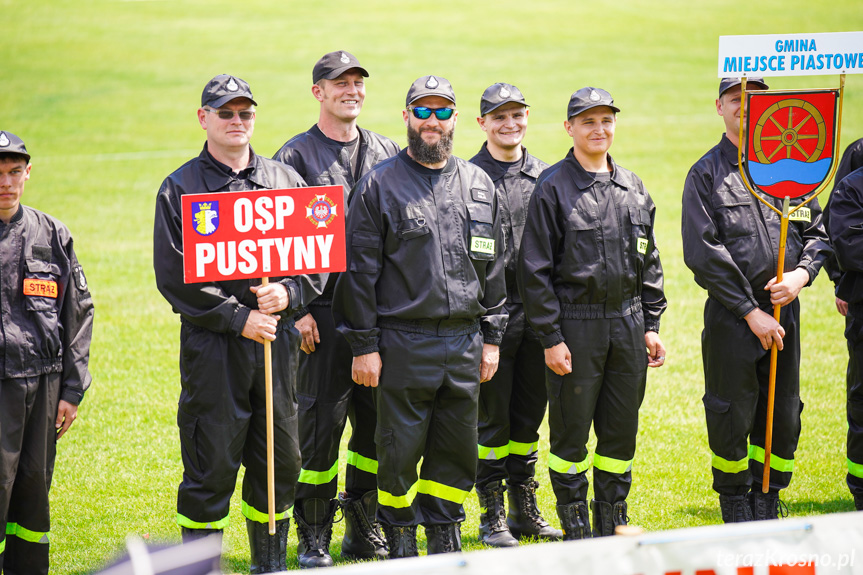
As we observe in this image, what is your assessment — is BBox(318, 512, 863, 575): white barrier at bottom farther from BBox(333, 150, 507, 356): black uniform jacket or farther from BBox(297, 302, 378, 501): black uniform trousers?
BBox(297, 302, 378, 501): black uniform trousers

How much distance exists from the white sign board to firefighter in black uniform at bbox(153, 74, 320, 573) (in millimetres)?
2976

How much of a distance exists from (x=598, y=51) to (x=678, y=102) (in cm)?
635

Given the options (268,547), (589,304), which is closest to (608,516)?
(589,304)

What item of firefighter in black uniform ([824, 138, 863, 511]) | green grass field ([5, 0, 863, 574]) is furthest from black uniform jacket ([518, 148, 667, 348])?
green grass field ([5, 0, 863, 574])

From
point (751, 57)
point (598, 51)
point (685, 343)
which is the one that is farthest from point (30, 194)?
point (598, 51)

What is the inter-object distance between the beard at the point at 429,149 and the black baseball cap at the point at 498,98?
3.80ft

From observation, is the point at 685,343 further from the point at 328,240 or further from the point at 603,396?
the point at 328,240

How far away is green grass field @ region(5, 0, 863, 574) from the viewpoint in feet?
25.2

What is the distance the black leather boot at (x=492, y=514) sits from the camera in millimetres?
6648

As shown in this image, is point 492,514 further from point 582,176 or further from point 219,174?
point 219,174

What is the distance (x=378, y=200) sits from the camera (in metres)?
5.67

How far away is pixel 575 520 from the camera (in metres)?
6.14

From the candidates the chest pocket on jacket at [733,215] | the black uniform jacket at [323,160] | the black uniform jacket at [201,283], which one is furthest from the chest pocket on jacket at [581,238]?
the black uniform jacket at [201,283]

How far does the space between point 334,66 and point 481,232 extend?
1757mm
